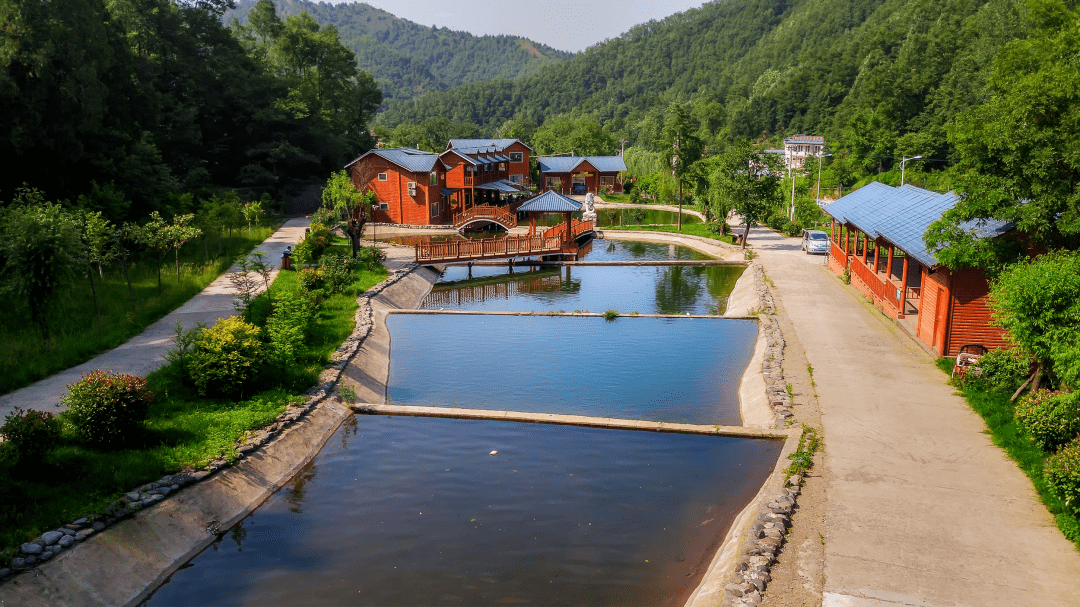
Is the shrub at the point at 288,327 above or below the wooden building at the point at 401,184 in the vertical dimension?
below

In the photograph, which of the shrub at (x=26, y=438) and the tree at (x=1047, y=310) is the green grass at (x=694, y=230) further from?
the shrub at (x=26, y=438)

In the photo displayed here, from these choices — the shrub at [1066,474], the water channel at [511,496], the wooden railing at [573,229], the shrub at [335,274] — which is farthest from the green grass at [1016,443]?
the wooden railing at [573,229]

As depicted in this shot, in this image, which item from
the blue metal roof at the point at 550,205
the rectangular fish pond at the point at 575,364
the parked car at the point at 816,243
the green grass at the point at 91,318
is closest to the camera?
the green grass at the point at 91,318

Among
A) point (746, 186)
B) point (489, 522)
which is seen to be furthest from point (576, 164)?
point (489, 522)

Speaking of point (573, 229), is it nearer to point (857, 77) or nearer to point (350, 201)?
point (350, 201)

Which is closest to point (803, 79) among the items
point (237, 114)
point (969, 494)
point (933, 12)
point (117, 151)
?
point (933, 12)

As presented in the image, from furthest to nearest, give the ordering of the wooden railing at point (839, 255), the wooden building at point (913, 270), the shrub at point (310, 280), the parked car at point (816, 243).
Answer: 1. the parked car at point (816, 243)
2. the wooden railing at point (839, 255)
3. the shrub at point (310, 280)
4. the wooden building at point (913, 270)

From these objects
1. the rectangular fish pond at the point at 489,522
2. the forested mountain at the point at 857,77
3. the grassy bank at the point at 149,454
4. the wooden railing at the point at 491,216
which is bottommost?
the rectangular fish pond at the point at 489,522
